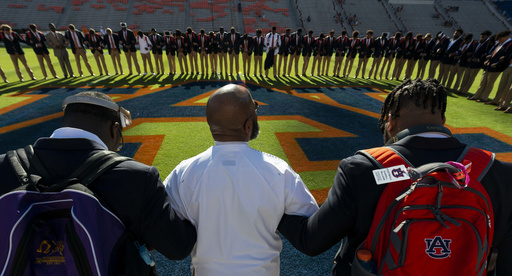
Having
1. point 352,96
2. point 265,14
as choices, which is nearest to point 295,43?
point 352,96

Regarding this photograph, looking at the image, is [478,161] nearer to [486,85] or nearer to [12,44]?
[486,85]

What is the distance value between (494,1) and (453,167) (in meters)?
55.9

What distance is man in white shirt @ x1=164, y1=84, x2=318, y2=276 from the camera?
128cm

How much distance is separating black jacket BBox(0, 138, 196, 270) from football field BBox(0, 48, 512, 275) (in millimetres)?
1341

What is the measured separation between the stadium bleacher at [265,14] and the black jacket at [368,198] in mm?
34309

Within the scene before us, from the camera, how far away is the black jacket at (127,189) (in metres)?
1.14

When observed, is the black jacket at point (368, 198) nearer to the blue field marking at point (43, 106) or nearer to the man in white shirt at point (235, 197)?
the man in white shirt at point (235, 197)

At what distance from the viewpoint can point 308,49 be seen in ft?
35.8

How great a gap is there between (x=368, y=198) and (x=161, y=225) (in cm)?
105

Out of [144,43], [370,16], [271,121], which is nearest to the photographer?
[271,121]

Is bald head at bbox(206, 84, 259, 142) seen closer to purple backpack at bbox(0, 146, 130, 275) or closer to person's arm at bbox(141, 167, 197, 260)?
person's arm at bbox(141, 167, 197, 260)

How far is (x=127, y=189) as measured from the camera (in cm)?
116

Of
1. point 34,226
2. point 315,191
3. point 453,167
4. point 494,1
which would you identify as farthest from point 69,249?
point 494,1

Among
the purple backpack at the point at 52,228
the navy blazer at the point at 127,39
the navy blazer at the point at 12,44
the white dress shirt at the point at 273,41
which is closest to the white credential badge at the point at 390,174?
the purple backpack at the point at 52,228
